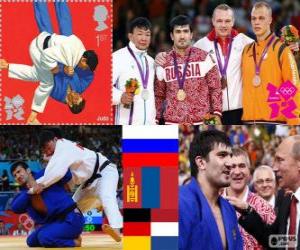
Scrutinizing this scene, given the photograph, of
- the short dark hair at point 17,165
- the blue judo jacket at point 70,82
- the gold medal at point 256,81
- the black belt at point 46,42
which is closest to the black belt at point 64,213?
the short dark hair at point 17,165

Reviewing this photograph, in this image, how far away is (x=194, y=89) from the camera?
1398 cm

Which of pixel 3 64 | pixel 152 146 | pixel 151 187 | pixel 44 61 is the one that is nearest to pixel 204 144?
pixel 152 146

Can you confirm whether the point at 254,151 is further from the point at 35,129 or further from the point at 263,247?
the point at 35,129

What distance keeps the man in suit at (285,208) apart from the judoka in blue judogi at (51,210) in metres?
1.87

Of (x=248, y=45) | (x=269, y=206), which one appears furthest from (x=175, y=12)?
(x=269, y=206)

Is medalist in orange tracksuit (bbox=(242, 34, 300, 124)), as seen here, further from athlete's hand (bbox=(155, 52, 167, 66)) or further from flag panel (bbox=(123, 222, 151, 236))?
flag panel (bbox=(123, 222, 151, 236))

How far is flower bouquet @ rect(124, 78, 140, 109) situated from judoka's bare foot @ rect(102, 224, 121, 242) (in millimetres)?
1366

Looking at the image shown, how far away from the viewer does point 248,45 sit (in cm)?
1419

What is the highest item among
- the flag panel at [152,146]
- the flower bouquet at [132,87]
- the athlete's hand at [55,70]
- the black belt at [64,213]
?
the athlete's hand at [55,70]

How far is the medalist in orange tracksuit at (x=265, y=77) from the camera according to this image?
14055 mm

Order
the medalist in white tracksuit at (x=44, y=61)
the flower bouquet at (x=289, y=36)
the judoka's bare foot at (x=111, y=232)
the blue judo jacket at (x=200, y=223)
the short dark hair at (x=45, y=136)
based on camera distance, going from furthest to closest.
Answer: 1. the flower bouquet at (x=289, y=36)
2. the medalist in white tracksuit at (x=44, y=61)
3. the short dark hair at (x=45, y=136)
4. the judoka's bare foot at (x=111, y=232)
5. the blue judo jacket at (x=200, y=223)

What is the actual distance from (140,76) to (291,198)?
241cm

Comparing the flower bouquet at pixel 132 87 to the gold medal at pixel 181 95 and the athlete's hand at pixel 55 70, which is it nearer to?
the gold medal at pixel 181 95

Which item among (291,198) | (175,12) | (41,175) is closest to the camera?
(291,198)
